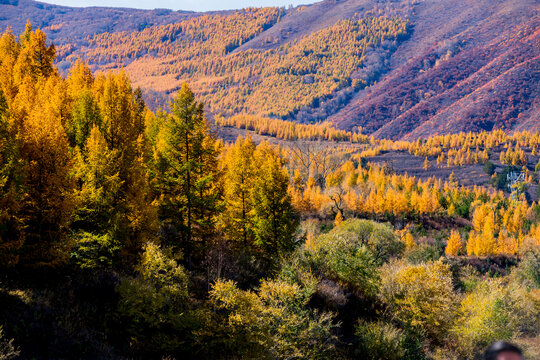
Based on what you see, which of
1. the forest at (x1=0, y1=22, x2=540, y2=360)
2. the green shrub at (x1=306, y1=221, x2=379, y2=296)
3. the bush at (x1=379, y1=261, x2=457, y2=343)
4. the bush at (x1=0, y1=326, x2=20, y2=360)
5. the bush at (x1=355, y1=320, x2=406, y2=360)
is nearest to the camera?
the bush at (x1=0, y1=326, x2=20, y2=360)

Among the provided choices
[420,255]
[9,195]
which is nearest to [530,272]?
[420,255]

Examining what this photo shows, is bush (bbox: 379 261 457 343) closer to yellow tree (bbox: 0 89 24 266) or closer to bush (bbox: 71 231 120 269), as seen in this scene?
bush (bbox: 71 231 120 269)

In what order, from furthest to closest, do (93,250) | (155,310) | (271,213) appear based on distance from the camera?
(271,213) < (93,250) < (155,310)

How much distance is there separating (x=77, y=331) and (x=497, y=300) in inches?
1275

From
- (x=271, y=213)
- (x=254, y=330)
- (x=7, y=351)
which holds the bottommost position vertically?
(x=254, y=330)

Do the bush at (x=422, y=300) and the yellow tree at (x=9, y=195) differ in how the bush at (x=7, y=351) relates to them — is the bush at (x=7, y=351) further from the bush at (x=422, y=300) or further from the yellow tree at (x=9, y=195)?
the bush at (x=422, y=300)

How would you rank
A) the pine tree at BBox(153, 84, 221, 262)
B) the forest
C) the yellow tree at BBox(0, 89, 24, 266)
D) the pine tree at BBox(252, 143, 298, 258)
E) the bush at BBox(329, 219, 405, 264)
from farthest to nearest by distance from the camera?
the bush at BBox(329, 219, 405, 264), the pine tree at BBox(252, 143, 298, 258), the pine tree at BBox(153, 84, 221, 262), the forest, the yellow tree at BBox(0, 89, 24, 266)

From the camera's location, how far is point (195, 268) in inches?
1071

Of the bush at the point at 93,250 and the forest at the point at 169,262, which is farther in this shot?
the bush at the point at 93,250

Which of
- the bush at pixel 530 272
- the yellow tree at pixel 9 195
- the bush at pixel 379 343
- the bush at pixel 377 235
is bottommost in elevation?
the bush at pixel 530 272

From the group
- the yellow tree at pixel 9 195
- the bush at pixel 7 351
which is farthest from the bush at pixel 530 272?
the bush at pixel 7 351

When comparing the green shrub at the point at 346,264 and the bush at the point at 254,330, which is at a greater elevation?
the bush at the point at 254,330

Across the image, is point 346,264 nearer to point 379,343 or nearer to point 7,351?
point 379,343

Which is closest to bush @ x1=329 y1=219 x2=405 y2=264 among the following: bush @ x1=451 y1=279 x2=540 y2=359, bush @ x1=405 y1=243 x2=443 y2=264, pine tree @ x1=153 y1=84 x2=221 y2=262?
bush @ x1=405 y1=243 x2=443 y2=264
